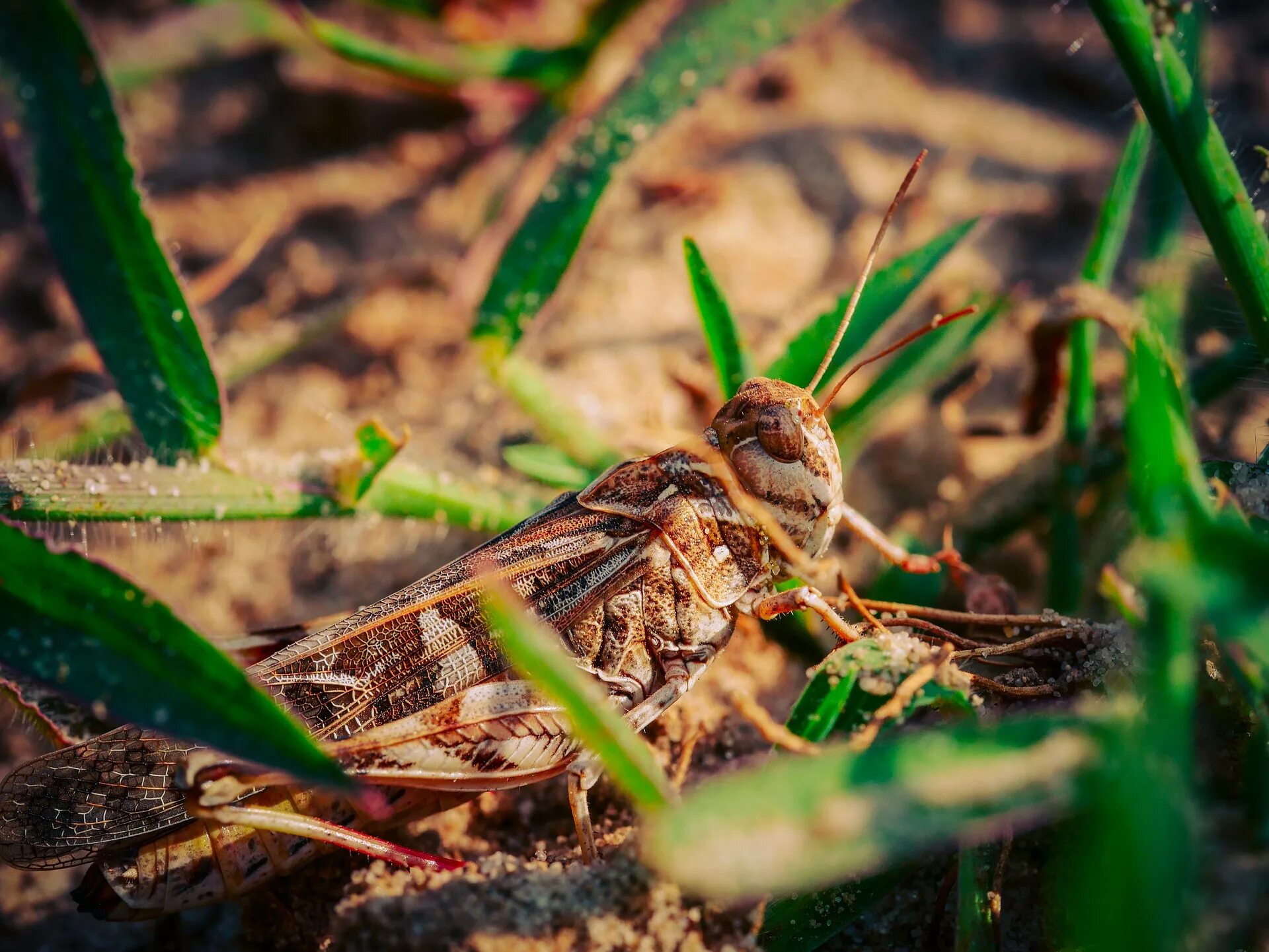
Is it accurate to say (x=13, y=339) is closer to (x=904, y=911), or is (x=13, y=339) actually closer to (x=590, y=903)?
(x=590, y=903)

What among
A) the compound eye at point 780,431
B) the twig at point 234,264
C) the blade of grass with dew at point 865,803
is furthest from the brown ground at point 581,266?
the blade of grass with dew at point 865,803

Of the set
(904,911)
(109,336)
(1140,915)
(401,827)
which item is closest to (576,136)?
(109,336)

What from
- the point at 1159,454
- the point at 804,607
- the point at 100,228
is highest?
the point at 100,228

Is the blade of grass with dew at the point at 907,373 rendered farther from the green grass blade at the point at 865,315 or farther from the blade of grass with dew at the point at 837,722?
the blade of grass with dew at the point at 837,722

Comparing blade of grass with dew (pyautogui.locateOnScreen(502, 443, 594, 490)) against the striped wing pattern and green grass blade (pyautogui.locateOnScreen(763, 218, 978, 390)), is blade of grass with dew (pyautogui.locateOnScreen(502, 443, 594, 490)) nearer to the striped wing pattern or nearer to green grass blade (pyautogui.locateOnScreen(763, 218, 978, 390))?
the striped wing pattern

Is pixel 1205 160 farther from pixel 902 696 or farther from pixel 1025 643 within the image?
pixel 902 696

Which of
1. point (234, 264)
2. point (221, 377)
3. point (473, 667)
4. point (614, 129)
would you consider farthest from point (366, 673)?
point (234, 264)
